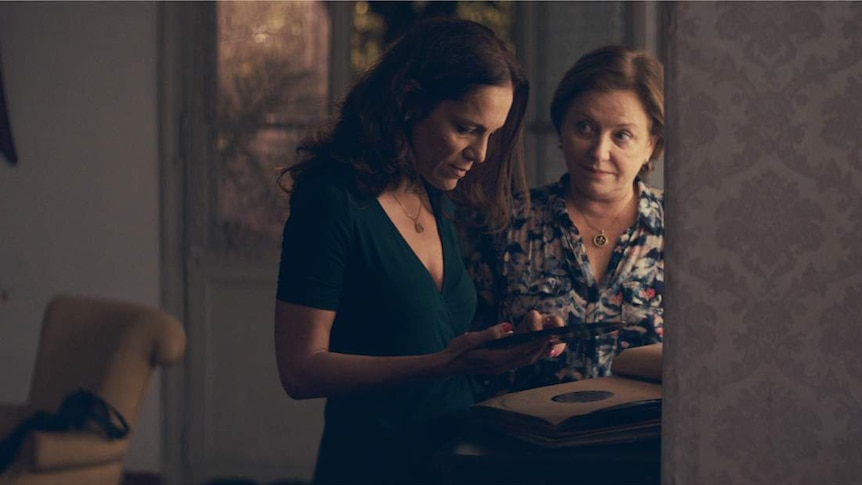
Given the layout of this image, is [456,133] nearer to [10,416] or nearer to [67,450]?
[67,450]

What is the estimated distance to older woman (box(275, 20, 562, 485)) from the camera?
1365mm

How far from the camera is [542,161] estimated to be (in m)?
3.61

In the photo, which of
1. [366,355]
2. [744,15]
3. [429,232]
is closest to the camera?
[744,15]

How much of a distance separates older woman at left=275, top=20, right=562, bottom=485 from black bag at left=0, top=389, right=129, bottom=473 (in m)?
1.62

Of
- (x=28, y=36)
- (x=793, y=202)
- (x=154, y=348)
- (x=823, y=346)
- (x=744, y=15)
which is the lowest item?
(x=154, y=348)

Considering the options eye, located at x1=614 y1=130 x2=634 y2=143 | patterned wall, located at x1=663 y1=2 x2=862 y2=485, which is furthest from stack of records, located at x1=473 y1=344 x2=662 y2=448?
eye, located at x1=614 y1=130 x2=634 y2=143

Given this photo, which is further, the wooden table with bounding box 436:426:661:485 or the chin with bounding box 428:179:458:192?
the chin with bounding box 428:179:458:192

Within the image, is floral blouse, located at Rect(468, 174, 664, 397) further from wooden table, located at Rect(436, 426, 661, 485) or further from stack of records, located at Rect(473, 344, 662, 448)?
wooden table, located at Rect(436, 426, 661, 485)

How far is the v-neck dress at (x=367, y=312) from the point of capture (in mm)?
1366

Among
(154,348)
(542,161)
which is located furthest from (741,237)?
(542,161)

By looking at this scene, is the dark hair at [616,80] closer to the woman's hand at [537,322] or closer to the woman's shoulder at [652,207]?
the woman's shoulder at [652,207]

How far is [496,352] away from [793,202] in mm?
397

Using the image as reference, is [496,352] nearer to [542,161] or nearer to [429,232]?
[429,232]

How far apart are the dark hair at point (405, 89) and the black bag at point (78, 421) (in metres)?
1.66
